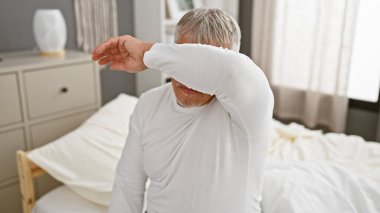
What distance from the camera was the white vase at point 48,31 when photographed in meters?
1.94

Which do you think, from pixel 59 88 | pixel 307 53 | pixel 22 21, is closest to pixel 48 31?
pixel 22 21

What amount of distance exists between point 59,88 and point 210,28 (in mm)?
1216

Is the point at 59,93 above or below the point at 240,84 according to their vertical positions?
below

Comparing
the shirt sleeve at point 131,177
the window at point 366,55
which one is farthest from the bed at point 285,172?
the window at point 366,55

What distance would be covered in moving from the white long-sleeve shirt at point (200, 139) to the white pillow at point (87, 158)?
0.35 meters

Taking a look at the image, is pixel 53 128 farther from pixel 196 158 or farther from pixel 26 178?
pixel 196 158

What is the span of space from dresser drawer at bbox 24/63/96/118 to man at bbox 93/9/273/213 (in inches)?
33.8

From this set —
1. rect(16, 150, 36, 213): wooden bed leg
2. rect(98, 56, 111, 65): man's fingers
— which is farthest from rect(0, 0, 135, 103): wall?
rect(98, 56, 111, 65): man's fingers

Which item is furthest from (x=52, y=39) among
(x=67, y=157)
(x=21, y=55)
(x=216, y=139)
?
(x=216, y=139)

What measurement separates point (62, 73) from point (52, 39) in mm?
254

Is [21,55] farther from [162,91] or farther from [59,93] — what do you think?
[162,91]

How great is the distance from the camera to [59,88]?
184 cm

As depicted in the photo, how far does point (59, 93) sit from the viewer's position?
6.06 feet

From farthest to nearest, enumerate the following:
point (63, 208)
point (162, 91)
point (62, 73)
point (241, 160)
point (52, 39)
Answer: point (52, 39), point (62, 73), point (63, 208), point (162, 91), point (241, 160)
